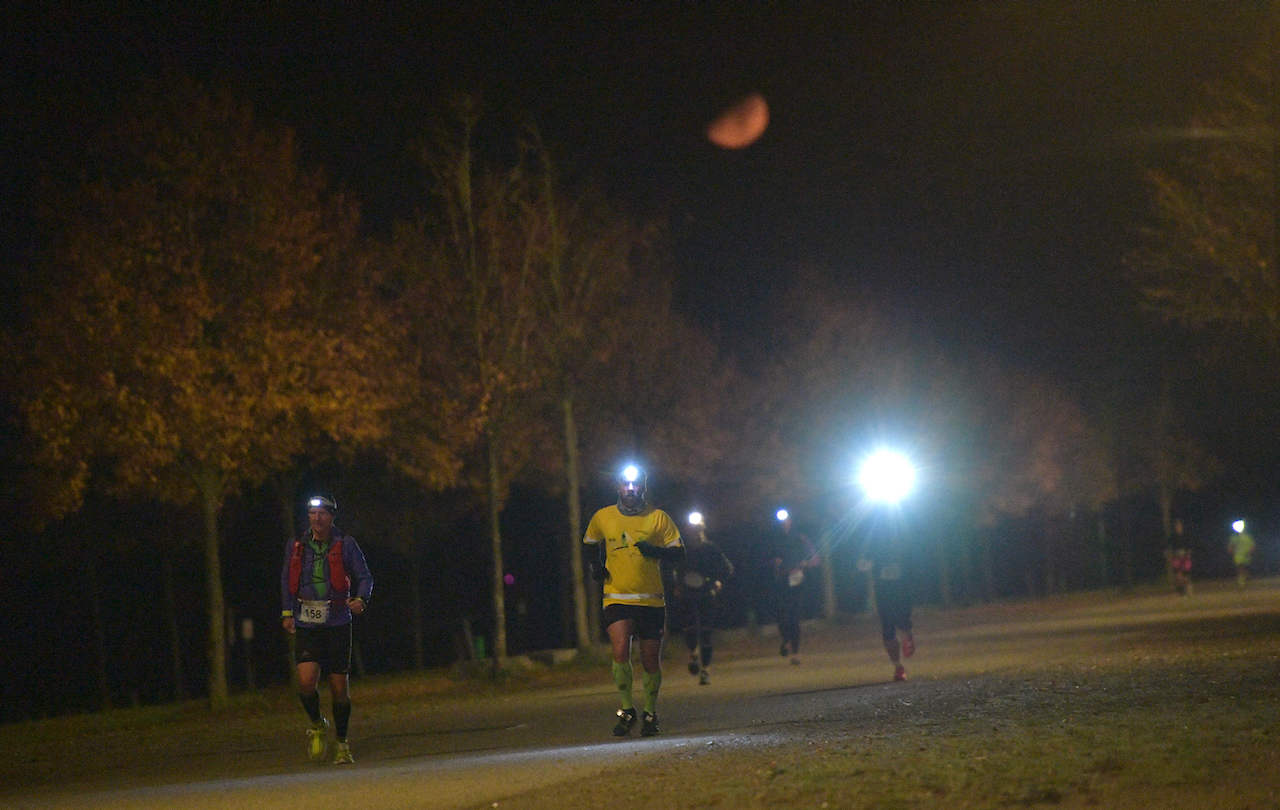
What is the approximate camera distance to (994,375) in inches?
2217

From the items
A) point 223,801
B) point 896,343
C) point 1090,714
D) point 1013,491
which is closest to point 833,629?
point 896,343

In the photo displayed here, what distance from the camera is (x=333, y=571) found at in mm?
11469

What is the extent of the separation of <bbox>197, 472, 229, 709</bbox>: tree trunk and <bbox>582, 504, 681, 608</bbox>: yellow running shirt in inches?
488

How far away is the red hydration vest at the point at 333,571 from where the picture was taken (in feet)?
37.4

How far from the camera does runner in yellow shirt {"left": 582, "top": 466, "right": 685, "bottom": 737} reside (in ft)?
38.8

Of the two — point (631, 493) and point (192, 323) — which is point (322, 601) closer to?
→ point (631, 493)

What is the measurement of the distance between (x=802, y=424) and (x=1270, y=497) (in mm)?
47478

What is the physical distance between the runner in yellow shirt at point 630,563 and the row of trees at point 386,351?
10.8m

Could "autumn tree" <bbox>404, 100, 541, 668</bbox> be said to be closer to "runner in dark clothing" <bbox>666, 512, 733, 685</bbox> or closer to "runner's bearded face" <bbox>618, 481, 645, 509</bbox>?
"runner in dark clothing" <bbox>666, 512, 733, 685</bbox>

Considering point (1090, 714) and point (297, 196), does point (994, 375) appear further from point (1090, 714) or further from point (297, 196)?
point (1090, 714)

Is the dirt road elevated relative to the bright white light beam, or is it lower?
lower

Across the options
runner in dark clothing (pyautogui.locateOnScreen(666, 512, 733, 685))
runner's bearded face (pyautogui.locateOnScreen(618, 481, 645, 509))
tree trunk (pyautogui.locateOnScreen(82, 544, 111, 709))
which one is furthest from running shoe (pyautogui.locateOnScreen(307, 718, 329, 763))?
tree trunk (pyautogui.locateOnScreen(82, 544, 111, 709))

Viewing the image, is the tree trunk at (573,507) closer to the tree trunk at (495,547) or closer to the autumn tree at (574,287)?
the autumn tree at (574,287)

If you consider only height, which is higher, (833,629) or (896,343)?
(896,343)
